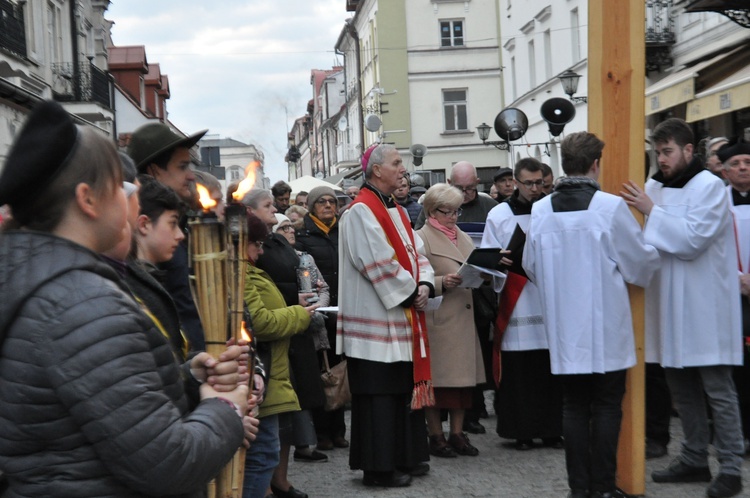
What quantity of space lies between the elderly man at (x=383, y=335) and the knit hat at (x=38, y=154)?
460 cm

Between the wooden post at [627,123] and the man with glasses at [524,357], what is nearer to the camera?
the wooden post at [627,123]

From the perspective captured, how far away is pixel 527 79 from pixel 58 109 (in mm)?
32543

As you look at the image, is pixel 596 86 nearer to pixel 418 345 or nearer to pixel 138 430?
pixel 418 345

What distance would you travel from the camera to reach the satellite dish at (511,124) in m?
16.8

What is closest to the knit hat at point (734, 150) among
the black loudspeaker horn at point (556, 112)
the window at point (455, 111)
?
the black loudspeaker horn at point (556, 112)

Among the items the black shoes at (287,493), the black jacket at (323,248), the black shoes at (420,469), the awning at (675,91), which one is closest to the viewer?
the black shoes at (287,493)

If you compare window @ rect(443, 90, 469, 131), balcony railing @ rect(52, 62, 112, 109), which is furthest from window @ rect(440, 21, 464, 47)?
balcony railing @ rect(52, 62, 112, 109)

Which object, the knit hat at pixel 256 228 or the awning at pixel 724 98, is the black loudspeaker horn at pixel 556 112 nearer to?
the awning at pixel 724 98

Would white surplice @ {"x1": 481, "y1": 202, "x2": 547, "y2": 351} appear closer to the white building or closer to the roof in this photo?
the roof

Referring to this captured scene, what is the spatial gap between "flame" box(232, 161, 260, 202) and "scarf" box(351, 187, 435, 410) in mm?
3286

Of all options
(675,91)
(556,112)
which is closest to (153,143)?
(556,112)

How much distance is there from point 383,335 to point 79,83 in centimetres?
2393

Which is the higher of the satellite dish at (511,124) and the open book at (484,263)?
the satellite dish at (511,124)

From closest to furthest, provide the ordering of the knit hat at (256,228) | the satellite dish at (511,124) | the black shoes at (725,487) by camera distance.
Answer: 1. the knit hat at (256,228)
2. the black shoes at (725,487)
3. the satellite dish at (511,124)
